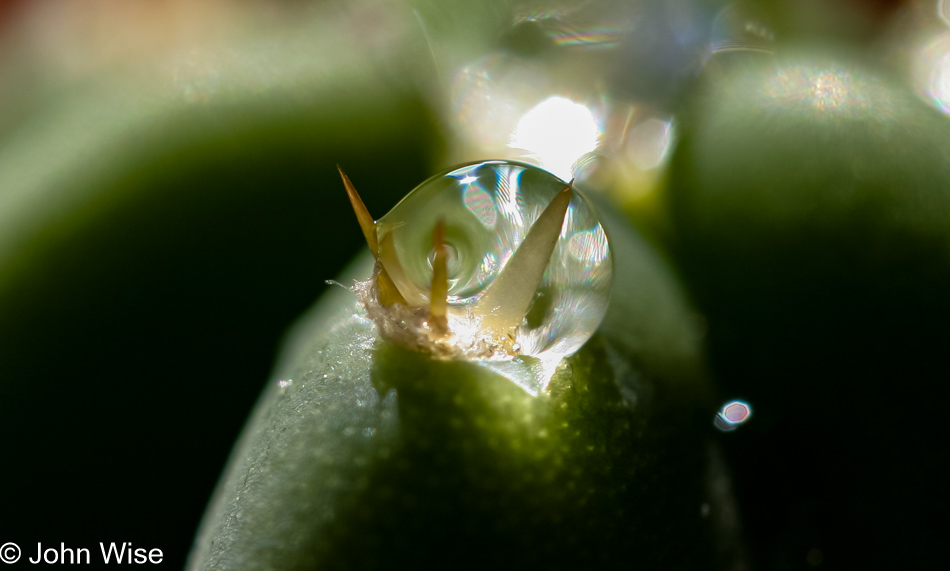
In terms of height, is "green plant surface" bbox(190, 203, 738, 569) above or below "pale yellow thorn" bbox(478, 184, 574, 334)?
below

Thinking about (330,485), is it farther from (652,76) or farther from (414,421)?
(652,76)

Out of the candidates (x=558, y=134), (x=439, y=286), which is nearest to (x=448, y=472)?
(x=439, y=286)

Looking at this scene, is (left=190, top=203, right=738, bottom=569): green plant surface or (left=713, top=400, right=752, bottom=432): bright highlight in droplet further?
(left=713, top=400, right=752, bottom=432): bright highlight in droplet

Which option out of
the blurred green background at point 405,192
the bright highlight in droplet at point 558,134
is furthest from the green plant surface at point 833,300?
the bright highlight in droplet at point 558,134
